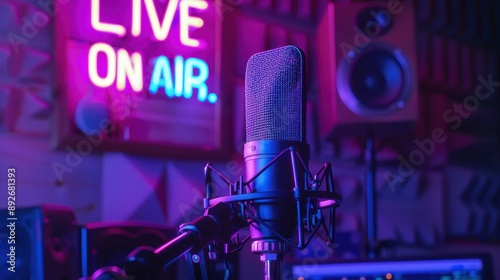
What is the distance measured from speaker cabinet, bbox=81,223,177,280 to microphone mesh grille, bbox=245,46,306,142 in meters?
0.49

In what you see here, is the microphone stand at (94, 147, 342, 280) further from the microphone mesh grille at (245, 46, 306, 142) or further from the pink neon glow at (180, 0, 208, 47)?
the pink neon glow at (180, 0, 208, 47)

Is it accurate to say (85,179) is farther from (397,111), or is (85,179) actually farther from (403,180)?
(403,180)

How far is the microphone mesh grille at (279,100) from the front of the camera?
903mm

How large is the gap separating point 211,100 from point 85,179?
532 mm

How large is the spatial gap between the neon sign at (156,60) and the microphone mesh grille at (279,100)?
3.87 ft

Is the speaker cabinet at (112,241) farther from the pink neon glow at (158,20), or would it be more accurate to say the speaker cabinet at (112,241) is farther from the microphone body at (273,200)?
the pink neon glow at (158,20)

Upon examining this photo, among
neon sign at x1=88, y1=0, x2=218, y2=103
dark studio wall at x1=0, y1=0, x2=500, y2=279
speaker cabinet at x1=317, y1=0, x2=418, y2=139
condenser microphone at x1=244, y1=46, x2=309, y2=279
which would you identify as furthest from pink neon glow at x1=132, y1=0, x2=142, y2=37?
condenser microphone at x1=244, y1=46, x2=309, y2=279

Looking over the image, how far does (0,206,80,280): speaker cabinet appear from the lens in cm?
125

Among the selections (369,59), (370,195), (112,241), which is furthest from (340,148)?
(112,241)

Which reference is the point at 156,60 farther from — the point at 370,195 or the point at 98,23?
the point at 370,195

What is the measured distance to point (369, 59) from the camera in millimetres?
2289

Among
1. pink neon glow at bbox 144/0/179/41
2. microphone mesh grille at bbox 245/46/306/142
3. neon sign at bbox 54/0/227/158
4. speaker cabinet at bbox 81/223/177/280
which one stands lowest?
speaker cabinet at bbox 81/223/177/280

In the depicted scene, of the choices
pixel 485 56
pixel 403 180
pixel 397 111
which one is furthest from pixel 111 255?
pixel 485 56

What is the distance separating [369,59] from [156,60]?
0.73 metres
